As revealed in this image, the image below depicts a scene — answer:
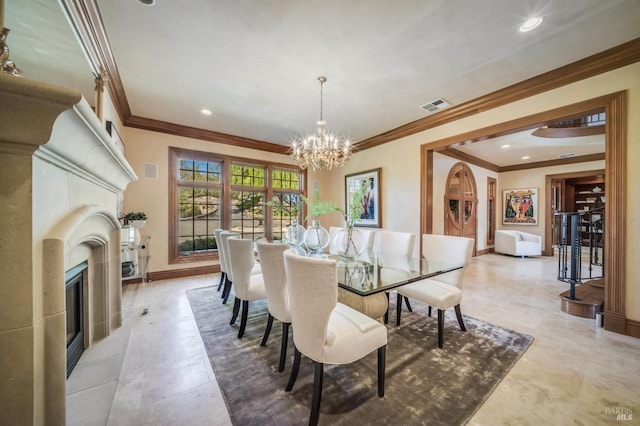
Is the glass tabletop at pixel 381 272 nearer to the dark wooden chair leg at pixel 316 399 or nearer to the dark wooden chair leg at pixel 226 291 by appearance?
the dark wooden chair leg at pixel 316 399

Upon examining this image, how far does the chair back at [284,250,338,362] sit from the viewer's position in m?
1.18

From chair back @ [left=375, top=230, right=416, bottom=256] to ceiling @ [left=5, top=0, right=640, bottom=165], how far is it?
187 cm

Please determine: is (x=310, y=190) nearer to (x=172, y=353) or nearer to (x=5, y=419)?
(x=172, y=353)

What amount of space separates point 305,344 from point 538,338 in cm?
234

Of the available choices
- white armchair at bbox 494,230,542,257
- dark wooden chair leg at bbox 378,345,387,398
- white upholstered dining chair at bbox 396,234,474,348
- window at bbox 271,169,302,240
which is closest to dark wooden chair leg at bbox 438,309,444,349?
white upholstered dining chair at bbox 396,234,474,348

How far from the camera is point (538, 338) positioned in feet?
6.97

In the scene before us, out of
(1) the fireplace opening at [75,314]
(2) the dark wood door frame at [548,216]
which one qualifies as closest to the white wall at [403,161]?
(1) the fireplace opening at [75,314]

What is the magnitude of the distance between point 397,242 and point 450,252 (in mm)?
617

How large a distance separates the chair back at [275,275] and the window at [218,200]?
3242 millimetres

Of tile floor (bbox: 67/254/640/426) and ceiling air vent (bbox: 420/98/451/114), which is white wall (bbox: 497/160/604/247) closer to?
tile floor (bbox: 67/254/640/426)

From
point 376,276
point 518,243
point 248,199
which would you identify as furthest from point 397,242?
point 518,243

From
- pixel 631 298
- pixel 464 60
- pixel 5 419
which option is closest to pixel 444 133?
pixel 464 60

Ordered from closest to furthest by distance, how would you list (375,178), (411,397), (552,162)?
(411,397) < (375,178) < (552,162)

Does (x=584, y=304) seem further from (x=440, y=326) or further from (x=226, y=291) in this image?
(x=226, y=291)
